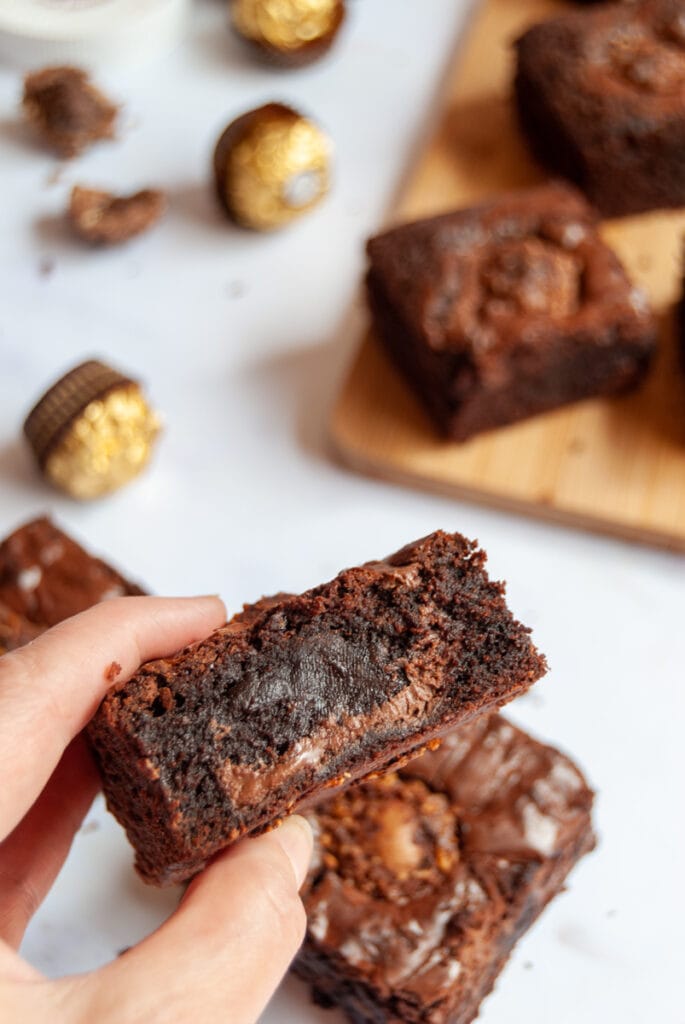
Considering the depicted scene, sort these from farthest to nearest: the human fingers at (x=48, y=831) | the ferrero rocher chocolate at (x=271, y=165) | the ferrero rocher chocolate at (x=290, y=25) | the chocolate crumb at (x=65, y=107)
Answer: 1. the ferrero rocher chocolate at (x=290, y=25)
2. the chocolate crumb at (x=65, y=107)
3. the ferrero rocher chocolate at (x=271, y=165)
4. the human fingers at (x=48, y=831)

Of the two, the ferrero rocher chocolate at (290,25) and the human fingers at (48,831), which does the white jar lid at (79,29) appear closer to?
the ferrero rocher chocolate at (290,25)

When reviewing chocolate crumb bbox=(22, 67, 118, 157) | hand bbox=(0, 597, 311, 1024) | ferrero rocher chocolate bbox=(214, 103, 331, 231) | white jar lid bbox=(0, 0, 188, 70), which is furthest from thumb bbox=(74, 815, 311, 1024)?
white jar lid bbox=(0, 0, 188, 70)

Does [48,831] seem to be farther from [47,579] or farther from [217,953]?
[217,953]

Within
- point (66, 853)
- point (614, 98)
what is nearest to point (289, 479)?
point (66, 853)

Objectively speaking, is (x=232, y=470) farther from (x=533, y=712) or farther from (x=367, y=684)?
(x=367, y=684)

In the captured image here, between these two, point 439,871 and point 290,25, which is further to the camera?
point 290,25

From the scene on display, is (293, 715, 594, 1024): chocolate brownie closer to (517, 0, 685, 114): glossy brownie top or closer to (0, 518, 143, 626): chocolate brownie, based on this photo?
(0, 518, 143, 626): chocolate brownie

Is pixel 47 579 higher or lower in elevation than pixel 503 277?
higher

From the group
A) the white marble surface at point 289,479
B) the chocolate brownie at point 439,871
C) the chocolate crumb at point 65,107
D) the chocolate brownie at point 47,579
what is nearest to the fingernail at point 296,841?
the chocolate brownie at point 439,871
